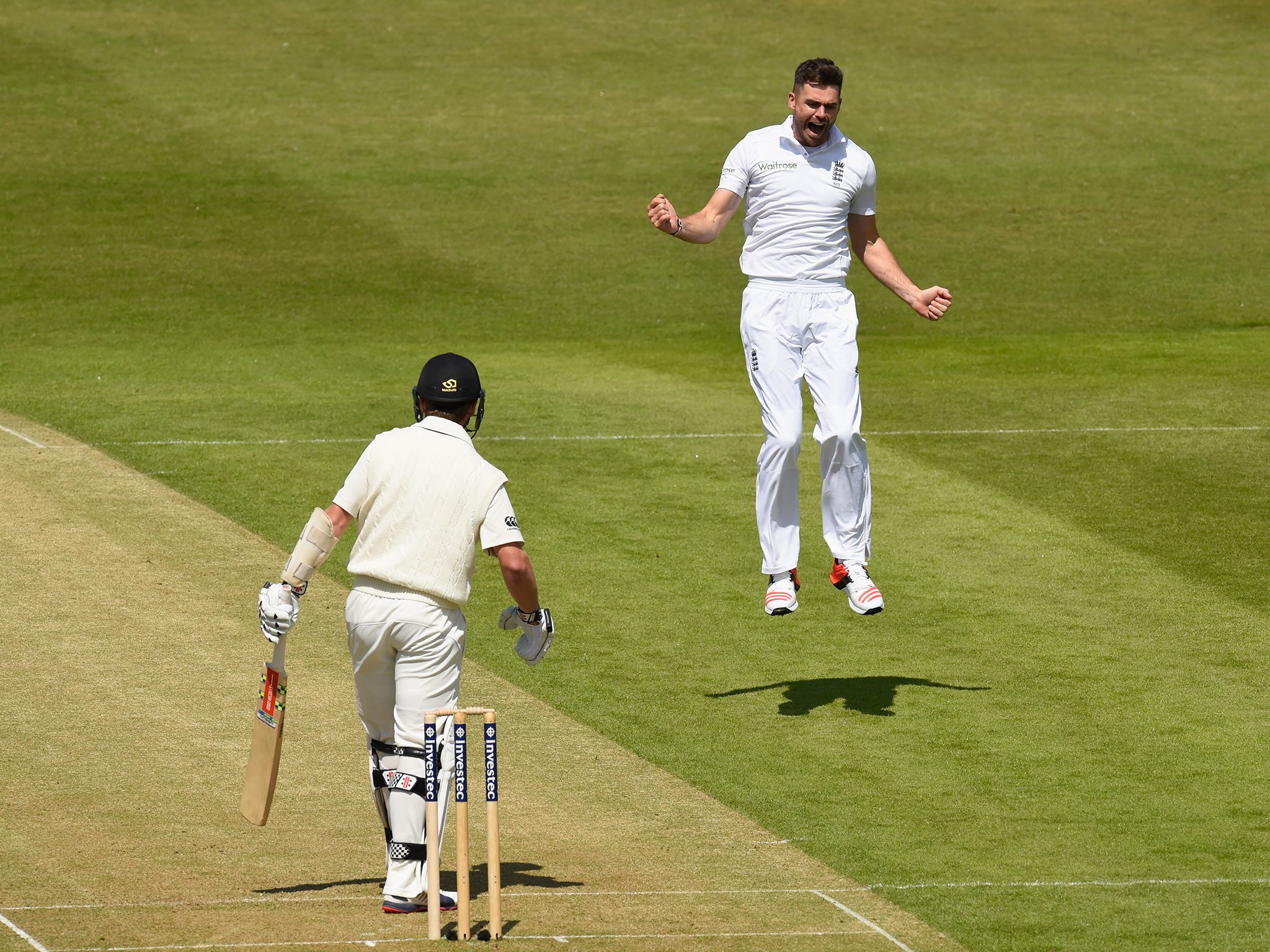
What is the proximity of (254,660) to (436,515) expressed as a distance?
13.0 feet

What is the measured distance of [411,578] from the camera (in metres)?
7.11

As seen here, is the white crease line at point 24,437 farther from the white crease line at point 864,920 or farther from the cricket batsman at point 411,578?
the white crease line at point 864,920

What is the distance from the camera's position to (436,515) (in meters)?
7.17

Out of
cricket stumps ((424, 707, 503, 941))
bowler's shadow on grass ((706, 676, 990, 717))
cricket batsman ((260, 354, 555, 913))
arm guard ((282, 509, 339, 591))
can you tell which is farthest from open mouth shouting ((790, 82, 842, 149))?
cricket stumps ((424, 707, 503, 941))

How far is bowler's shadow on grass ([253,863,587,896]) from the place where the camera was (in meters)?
7.39

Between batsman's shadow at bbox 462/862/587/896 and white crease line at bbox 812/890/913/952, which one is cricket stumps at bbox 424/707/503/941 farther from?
white crease line at bbox 812/890/913/952

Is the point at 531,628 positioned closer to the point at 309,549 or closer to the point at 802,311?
the point at 309,549

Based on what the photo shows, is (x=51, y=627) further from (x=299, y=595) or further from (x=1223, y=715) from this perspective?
(x=1223, y=715)

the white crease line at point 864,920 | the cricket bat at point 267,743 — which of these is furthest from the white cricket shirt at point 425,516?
the white crease line at point 864,920

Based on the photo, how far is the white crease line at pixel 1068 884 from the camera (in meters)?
7.54

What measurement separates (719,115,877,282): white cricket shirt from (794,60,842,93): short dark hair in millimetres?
301

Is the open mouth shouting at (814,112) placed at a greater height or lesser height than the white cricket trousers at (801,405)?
greater

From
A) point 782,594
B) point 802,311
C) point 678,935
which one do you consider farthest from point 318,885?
point 802,311

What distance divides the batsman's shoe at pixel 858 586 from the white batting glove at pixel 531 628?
3.10 m
